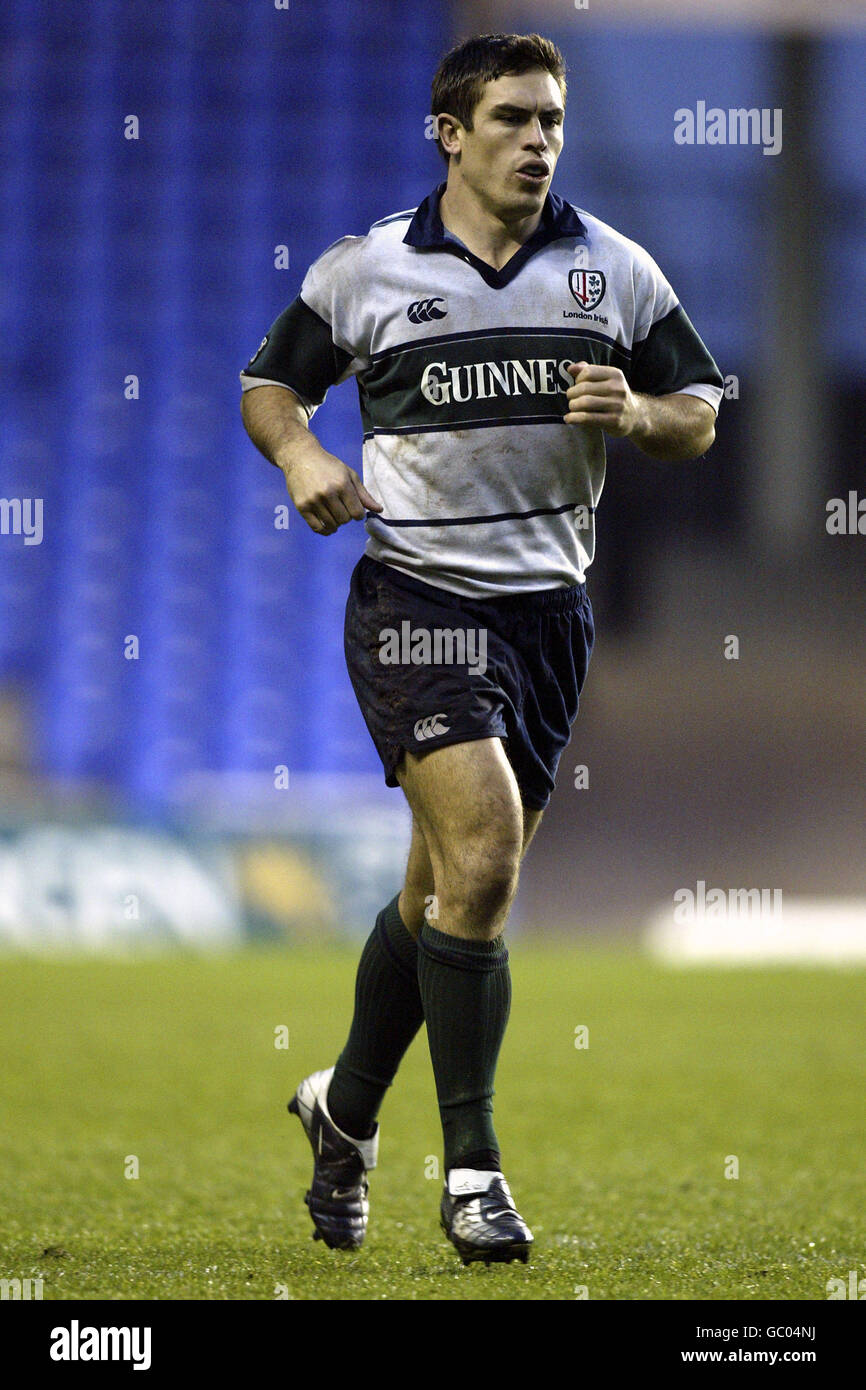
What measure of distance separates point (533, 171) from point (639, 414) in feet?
1.17

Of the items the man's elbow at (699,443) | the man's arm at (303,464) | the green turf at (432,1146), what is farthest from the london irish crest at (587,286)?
the green turf at (432,1146)

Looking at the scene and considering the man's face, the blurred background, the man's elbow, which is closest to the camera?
the man's face

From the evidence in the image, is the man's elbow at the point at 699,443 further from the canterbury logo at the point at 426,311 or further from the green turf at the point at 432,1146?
the green turf at the point at 432,1146

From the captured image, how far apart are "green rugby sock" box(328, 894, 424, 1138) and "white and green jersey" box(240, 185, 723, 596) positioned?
54 centimetres

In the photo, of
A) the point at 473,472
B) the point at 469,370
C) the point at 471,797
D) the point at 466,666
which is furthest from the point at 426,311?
the point at 471,797

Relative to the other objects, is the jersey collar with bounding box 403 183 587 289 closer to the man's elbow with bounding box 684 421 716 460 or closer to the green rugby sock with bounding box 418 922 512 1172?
the man's elbow with bounding box 684 421 716 460

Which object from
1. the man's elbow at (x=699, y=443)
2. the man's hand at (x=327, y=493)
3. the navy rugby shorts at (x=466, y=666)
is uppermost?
the man's elbow at (x=699, y=443)

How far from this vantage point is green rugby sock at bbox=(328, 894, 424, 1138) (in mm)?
2443

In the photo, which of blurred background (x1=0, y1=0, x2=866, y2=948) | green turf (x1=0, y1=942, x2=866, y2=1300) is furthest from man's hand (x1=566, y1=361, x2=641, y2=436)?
blurred background (x1=0, y1=0, x2=866, y2=948)

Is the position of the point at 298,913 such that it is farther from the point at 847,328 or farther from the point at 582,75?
the point at 582,75

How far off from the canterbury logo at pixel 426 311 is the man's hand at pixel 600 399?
8.4 inches

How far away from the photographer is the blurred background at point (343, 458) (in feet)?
40.0

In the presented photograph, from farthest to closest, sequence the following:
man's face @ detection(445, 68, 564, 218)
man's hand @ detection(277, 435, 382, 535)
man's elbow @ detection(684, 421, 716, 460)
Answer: man's elbow @ detection(684, 421, 716, 460) → man's face @ detection(445, 68, 564, 218) → man's hand @ detection(277, 435, 382, 535)

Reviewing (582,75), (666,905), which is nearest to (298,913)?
(666,905)
